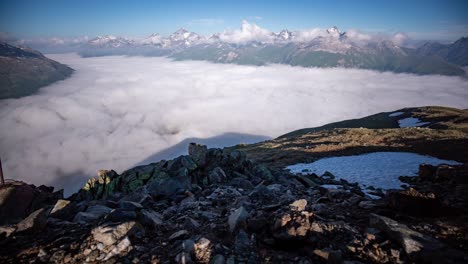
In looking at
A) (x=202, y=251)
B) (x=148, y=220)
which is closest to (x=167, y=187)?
(x=148, y=220)

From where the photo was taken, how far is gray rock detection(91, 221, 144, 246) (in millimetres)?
7852

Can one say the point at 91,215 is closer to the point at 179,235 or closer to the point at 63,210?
the point at 63,210

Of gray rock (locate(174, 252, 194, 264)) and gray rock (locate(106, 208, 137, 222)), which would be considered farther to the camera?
gray rock (locate(106, 208, 137, 222))

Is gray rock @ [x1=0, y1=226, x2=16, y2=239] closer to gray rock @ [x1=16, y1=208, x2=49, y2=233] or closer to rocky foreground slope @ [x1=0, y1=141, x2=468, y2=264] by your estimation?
rocky foreground slope @ [x1=0, y1=141, x2=468, y2=264]

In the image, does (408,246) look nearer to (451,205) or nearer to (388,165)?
(451,205)

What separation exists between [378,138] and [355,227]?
47.1 metres

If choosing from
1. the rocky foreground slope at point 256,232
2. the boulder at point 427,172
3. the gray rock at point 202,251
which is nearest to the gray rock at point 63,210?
the rocky foreground slope at point 256,232

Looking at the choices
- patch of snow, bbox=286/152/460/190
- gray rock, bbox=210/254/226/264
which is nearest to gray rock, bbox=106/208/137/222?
gray rock, bbox=210/254/226/264

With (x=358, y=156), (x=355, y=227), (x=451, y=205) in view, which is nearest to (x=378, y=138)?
(x=358, y=156)

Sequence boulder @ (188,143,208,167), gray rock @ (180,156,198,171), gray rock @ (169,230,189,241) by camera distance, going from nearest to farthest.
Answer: gray rock @ (169,230,189,241), gray rock @ (180,156,198,171), boulder @ (188,143,208,167)

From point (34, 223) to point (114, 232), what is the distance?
415cm

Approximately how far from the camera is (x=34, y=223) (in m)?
9.59

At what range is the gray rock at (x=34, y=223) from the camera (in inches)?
370

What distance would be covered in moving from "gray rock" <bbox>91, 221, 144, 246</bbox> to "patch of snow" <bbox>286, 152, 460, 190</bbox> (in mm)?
20831
